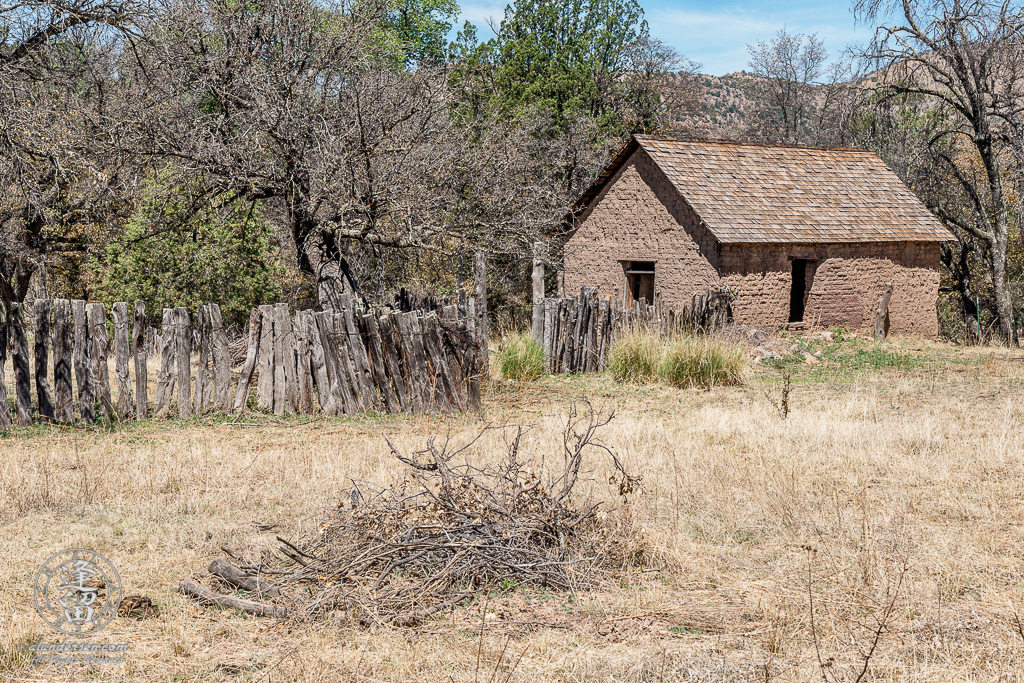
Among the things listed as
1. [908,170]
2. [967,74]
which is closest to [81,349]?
[967,74]

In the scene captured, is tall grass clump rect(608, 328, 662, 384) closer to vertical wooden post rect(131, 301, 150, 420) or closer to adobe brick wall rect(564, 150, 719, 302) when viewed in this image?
adobe brick wall rect(564, 150, 719, 302)

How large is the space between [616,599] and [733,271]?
38.9ft

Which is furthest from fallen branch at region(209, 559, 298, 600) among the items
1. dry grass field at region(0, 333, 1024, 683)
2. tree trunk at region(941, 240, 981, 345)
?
tree trunk at region(941, 240, 981, 345)

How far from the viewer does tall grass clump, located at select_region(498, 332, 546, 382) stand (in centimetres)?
1119

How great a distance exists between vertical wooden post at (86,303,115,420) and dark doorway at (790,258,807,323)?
42.3ft

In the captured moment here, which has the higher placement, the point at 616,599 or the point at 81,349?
the point at 81,349

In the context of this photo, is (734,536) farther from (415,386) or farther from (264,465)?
(415,386)

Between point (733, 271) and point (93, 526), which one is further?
point (733, 271)

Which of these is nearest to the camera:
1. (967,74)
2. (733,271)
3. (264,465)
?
(264,465)

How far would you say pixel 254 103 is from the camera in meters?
12.2

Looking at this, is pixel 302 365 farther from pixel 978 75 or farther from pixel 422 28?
pixel 422 28

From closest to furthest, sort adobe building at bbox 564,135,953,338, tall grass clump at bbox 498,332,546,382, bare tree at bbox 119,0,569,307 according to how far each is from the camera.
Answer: tall grass clump at bbox 498,332,546,382 < bare tree at bbox 119,0,569,307 < adobe building at bbox 564,135,953,338

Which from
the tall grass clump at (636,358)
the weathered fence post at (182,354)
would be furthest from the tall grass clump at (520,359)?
the weathered fence post at (182,354)

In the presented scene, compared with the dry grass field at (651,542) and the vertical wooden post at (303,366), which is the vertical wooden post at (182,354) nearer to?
the dry grass field at (651,542)
